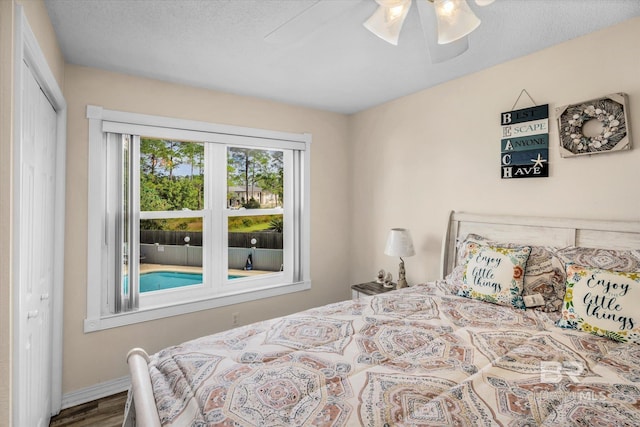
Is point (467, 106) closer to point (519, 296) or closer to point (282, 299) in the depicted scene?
point (519, 296)

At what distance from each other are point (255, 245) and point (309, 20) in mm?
2456

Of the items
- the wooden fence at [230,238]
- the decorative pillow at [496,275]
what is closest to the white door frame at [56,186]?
the wooden fence at [230,238]

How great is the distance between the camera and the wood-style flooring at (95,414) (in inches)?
89.1

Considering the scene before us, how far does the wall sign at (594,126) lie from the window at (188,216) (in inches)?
90.2

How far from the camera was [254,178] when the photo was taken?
346 centimetres

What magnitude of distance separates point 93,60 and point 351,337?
8.51 ft

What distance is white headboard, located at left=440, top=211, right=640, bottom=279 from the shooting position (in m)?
1.93

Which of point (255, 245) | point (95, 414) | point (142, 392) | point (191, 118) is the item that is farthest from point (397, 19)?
point (95, 414)

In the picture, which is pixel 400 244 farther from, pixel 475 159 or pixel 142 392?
pixel 142 392

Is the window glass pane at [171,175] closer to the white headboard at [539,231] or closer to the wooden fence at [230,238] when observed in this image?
the wooden fence at [230,238]

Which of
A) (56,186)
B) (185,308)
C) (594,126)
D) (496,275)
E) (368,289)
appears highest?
(594,126)

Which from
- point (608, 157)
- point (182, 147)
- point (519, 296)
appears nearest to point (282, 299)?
point (182, 147)

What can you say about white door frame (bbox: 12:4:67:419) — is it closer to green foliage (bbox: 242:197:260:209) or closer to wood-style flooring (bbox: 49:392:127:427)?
wood-style flooring (bbox: 49:392:127:427)

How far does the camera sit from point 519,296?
2.04 metres
